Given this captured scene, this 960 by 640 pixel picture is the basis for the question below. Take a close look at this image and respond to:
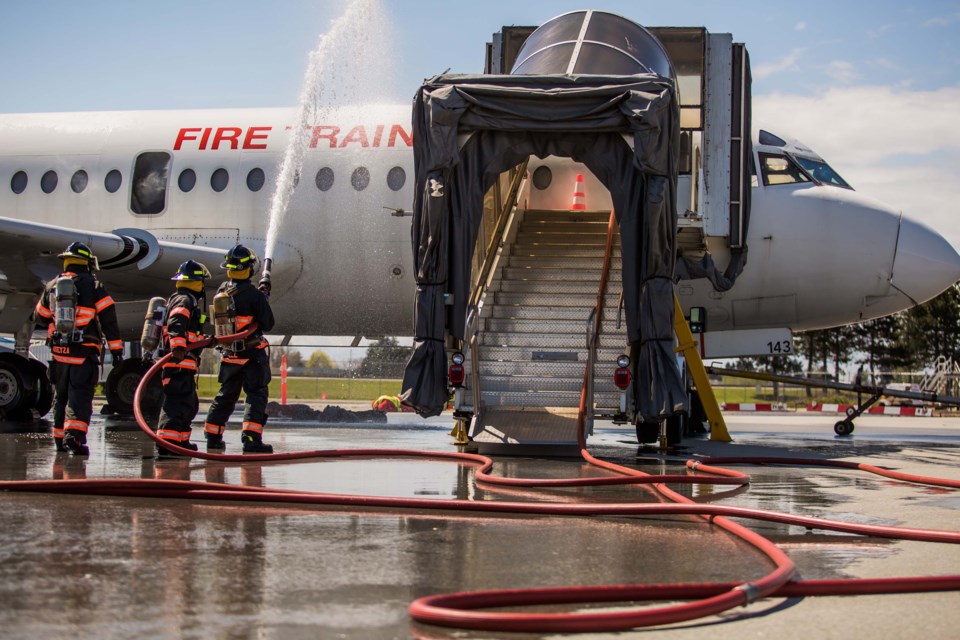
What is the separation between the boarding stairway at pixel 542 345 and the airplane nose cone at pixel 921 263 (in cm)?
Answer: 358

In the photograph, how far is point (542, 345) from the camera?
1069 cm

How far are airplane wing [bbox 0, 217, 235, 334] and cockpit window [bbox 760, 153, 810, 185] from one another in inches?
282

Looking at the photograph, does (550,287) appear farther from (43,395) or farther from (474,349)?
(43,395)

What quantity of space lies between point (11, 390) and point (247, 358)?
564 centimetres

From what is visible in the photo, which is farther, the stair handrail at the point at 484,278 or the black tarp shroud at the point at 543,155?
the stair handrail at the point at 484,278

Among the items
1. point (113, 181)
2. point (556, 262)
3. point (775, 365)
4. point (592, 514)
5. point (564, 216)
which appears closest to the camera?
point (592, 514)

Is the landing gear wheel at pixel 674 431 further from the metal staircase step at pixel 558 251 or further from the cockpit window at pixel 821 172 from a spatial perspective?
the cockpit window at pixel 821 172

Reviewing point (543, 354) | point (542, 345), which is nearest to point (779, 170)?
point (542, 345)

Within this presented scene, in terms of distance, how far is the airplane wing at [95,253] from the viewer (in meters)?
13.0

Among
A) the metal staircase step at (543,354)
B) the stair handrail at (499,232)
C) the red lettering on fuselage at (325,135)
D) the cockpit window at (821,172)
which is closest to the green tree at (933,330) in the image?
the cockpit window at (821,172)

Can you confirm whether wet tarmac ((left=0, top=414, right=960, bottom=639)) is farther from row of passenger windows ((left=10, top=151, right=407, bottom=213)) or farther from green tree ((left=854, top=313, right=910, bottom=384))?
green tree ((left=854, top=313, right=910, bottom=384))

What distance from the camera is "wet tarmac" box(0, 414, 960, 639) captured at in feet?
11.3

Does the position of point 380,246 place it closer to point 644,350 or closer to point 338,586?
point 644,350

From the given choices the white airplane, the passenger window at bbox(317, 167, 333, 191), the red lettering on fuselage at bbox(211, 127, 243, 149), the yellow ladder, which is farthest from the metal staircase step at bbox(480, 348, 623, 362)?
the red lettering on fuselage at bbox(211, 127, 243, 149)
